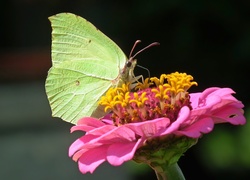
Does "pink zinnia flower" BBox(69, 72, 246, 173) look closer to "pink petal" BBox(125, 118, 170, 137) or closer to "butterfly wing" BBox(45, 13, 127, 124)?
"pink petal" BBox(125, 118, 170, 137)

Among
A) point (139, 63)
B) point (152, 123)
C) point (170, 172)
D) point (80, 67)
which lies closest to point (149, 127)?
point (152, 123)

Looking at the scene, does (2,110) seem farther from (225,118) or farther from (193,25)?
(225,118)

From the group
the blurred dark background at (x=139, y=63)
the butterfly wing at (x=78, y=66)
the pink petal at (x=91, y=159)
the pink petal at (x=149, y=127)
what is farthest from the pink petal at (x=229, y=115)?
the blurred dark background at (x=139, y=63)

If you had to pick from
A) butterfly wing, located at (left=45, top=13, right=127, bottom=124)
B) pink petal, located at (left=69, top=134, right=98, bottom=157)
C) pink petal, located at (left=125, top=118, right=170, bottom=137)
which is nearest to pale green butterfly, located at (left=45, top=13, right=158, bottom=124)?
butterfly wing, located at (left=45, top=13, right=127, bottom=124)

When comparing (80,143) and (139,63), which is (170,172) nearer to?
(80,143)

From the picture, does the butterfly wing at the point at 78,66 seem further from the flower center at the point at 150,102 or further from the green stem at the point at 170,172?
the green stem at the point at 170,172
